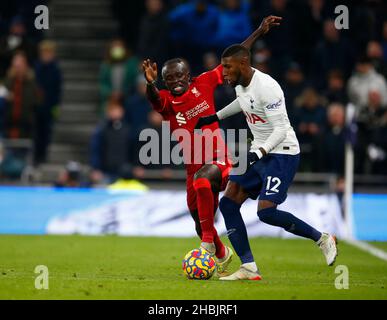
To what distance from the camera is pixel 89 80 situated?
22.5 m

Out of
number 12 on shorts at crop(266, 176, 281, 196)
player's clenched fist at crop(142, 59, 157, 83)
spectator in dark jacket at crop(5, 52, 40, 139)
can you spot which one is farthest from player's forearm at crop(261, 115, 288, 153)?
spectator in dark jacket at crop(5, 52, 40, 139)

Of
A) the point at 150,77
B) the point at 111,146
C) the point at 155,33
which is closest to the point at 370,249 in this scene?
the point at 111,146

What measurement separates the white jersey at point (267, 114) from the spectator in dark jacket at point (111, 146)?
7.61 meters

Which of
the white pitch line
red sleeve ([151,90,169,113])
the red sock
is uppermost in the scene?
red sleeve ([151,90,169,113])

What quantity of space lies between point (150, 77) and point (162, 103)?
20.7 inches

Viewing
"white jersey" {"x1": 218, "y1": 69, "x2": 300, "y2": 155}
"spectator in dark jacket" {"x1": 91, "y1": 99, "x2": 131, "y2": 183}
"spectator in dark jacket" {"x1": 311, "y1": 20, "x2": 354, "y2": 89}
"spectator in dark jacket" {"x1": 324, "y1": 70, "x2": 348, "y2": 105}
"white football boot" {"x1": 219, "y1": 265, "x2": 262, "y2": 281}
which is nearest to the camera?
"white jersey" {"x1": 218, "y1": 69, "x2": 300, "y2": 155}

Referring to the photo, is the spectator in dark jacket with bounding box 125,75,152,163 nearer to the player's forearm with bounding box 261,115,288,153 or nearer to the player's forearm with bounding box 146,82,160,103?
the player's forearm with bounding box 146,82,160,103

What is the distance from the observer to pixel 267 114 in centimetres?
1120

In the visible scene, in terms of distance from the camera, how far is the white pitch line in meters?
14.7

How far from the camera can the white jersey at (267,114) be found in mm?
11156

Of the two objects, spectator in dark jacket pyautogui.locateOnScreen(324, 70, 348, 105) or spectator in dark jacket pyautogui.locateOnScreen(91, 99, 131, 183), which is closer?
spectator in dark jacket pyautogui.locateOnScreen(91, 99, 131, 183)

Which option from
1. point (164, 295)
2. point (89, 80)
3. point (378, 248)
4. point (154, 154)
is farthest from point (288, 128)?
point (89, 80)

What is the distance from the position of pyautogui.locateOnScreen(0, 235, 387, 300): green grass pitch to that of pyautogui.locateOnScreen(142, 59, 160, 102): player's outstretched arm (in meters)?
1.91

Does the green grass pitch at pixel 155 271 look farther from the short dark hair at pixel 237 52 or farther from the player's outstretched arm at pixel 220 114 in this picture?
the short dark hair at pixel 237 52
